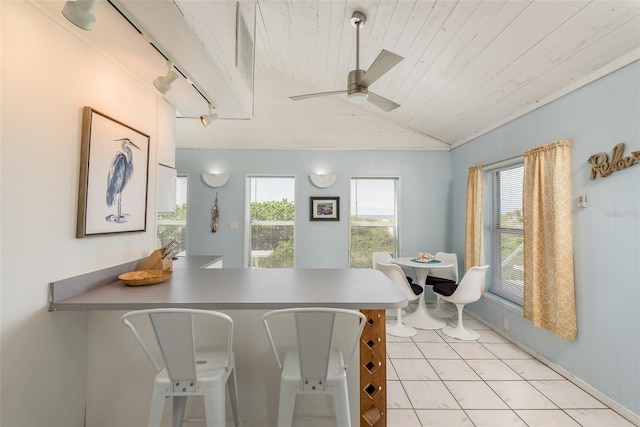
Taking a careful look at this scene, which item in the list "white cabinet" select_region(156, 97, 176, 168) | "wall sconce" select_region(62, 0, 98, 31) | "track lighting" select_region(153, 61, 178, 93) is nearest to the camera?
"wall sconce" select_region(62, 0, 98, 31)

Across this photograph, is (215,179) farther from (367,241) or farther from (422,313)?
(422,313)

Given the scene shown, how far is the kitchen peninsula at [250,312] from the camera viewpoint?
4.41ft

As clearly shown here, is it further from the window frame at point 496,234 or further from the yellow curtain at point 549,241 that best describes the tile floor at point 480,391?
the window frame at point 496,234

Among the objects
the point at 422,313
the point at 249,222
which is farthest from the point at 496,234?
the point at 249,222

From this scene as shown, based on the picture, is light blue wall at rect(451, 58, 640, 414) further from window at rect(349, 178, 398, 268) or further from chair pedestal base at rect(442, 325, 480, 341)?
window at rect(349, 178, 398, 268)

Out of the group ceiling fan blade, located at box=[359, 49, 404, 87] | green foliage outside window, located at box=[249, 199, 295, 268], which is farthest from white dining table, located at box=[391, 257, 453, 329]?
ceiling fan blade, located at box=[359, 49, 404, 87]

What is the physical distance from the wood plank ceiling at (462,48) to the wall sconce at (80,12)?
6.24 feet

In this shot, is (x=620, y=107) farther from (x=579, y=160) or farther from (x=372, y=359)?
(x=372, y=359)

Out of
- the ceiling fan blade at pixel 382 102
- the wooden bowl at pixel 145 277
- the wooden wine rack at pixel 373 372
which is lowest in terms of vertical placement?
the wooden wine rack at pixel 373 372

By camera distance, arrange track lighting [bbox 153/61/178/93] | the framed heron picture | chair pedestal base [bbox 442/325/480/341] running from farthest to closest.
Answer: chair pedestal base [bbox 442/325/480/341]
track lighting [bbox 153/61/178/93]
the framed heron picture

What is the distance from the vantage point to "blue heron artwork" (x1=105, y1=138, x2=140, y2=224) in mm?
1639

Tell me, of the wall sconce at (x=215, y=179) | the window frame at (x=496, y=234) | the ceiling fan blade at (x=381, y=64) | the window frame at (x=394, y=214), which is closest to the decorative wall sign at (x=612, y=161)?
the window frame at (x=496, y=234)

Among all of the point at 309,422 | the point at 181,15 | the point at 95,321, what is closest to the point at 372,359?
the point at 309,422

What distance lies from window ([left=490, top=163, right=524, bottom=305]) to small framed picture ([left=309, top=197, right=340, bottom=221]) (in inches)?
83.6
